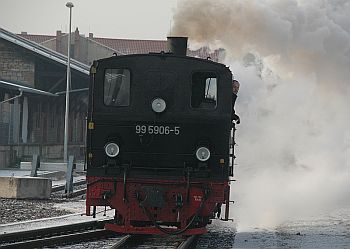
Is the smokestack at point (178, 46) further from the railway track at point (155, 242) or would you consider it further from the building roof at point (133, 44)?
the building roof at point (133, 44)

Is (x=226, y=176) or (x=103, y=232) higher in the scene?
(x=226, y=176)

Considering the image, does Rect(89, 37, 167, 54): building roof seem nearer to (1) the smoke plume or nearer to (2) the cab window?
(1) the smoke plume

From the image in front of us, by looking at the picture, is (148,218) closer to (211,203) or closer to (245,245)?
(211,203)

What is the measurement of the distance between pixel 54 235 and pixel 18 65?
2787cm

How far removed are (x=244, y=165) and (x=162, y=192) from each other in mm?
13641

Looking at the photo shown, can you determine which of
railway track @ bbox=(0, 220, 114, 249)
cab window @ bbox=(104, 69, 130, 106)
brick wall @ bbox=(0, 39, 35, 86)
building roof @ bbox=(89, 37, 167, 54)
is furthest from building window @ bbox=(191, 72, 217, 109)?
building roof @ bbox=(89, 37, 167, 54)

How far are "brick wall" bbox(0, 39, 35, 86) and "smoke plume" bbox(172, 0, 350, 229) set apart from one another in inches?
601

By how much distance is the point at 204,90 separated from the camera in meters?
12.1

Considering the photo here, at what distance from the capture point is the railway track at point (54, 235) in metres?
11.7

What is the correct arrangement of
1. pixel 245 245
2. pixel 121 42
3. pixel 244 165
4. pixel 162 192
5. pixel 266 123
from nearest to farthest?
1. pixel 162 192
2. pixel 245 245
3. pixel 244 165
4. pixel 266 123
5. pixel 121 42

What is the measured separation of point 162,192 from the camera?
38.0ft

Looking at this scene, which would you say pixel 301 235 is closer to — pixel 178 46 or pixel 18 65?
pixel 178 46

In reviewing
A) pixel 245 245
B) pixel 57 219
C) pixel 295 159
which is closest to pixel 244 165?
pixel 295 159

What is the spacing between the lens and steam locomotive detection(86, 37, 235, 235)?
38.3 ft
